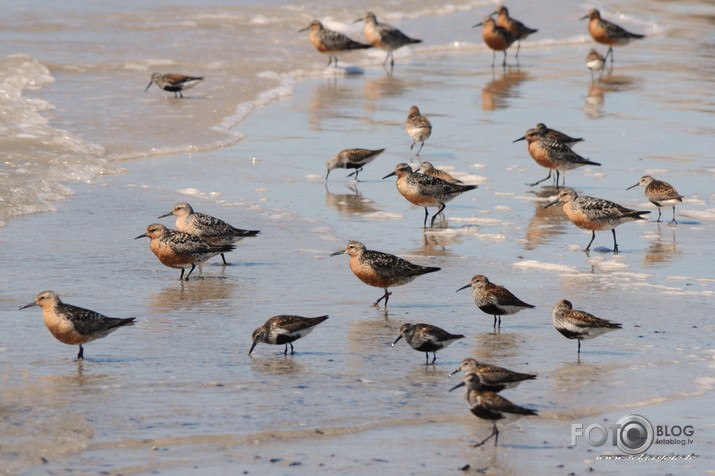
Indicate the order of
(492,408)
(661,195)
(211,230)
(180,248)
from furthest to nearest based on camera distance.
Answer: (661,195), (211,230), (180,248), (492,408)

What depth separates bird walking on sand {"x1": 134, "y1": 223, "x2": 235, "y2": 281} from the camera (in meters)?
13.2

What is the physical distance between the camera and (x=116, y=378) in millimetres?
9914

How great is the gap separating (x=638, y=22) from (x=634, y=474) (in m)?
31.9

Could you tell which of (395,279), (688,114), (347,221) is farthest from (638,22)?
(395,279)

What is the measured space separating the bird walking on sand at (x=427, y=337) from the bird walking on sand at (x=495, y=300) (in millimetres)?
968

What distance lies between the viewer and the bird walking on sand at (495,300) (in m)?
11.5

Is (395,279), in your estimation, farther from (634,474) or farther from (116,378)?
(634,474)

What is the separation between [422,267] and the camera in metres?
12.7

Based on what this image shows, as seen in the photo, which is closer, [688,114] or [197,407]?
[197,407]

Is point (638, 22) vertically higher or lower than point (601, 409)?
higher

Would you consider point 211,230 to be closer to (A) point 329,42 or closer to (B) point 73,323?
(B) point 73,323

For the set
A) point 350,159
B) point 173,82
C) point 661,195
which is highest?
point 173,82

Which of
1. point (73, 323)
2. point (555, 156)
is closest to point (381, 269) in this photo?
point (73, 323)

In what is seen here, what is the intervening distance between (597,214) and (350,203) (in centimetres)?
402
